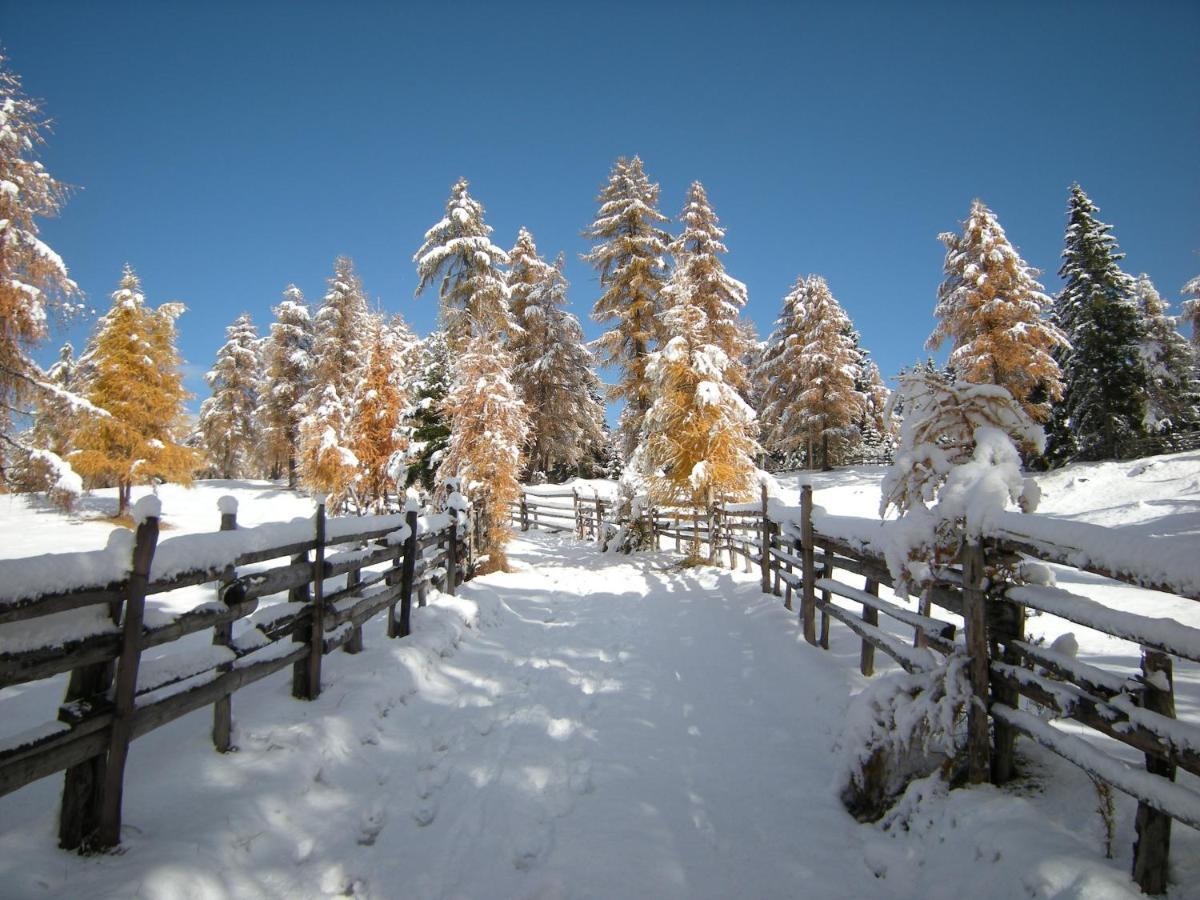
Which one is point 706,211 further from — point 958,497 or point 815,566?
point 958,497

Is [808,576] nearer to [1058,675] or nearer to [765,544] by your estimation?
[765,544]

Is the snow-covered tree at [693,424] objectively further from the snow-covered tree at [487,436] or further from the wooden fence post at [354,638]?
the wooden fence post at [354,638]

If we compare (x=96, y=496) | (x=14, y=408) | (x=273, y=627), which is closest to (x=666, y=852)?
(x=273, y=627)

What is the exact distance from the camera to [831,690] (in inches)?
202

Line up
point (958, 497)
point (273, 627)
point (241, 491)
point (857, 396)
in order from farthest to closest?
point (241, 491) → point (857, 396) → point (273, 627) → point (958, 497)

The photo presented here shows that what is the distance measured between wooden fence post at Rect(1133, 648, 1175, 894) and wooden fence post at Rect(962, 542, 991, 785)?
0.89 metres

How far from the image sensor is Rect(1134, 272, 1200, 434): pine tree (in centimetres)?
2420

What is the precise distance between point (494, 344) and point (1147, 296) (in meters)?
35.5

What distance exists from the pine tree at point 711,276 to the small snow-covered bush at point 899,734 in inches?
731

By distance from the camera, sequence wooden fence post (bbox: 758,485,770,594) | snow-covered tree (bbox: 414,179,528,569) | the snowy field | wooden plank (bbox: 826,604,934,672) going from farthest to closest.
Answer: snow-covered tree (bbox: 414,179,528,569), wooden fence post (bbox: 758,485,770,594), wooden plank (bbox: 826,604,934,672), the snowy field

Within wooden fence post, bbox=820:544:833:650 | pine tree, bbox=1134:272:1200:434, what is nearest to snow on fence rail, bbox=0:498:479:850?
wooden fence post, bbox=820:544:833:650

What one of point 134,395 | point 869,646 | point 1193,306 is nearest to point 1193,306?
point 1193,306

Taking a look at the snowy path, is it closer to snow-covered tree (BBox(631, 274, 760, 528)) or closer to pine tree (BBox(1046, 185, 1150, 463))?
snow-covered tree (BBox(631, 274, 760, 528))

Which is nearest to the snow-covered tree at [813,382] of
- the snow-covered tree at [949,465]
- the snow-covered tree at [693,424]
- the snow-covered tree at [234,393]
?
the snow-covered tree at [693,424]
